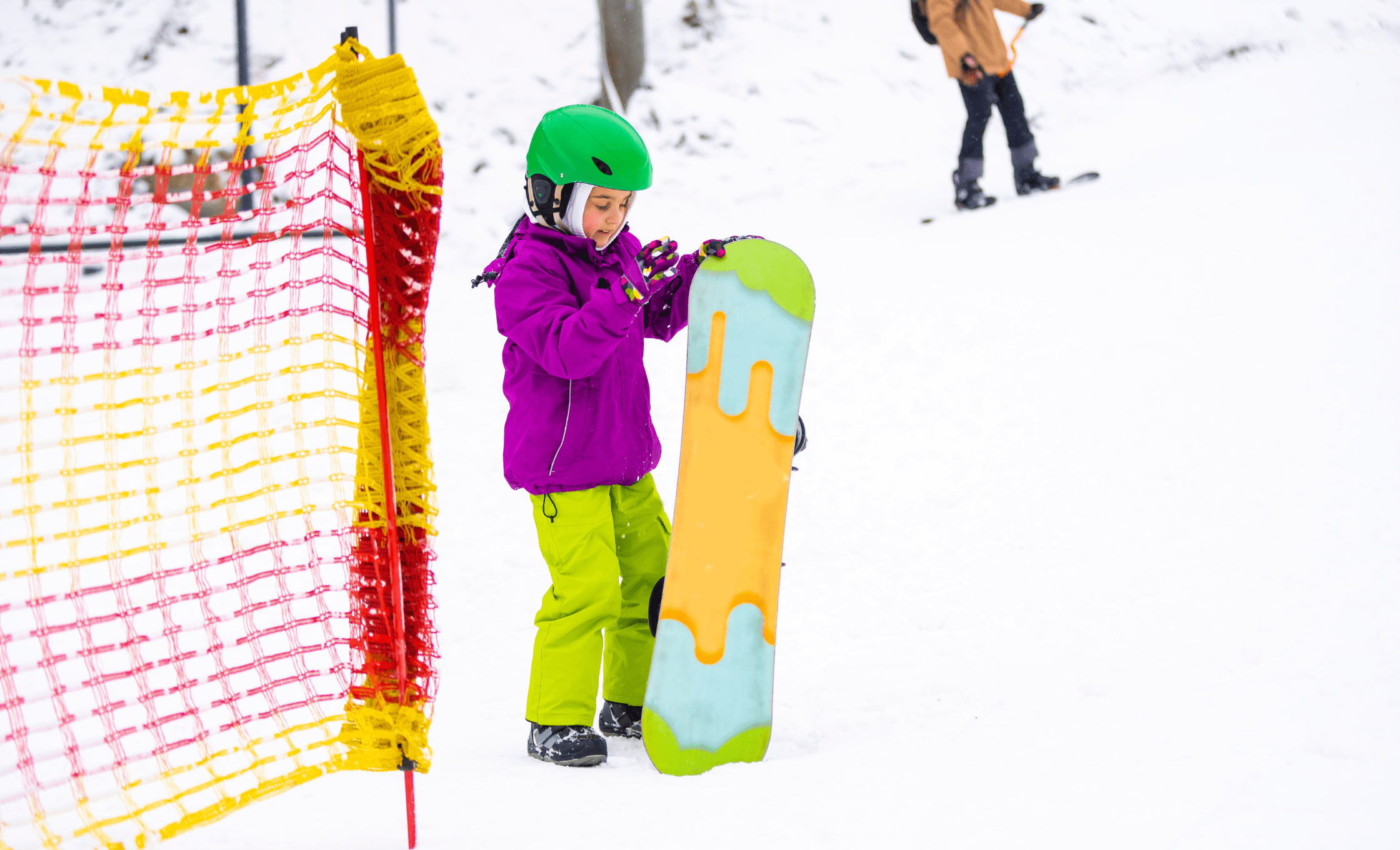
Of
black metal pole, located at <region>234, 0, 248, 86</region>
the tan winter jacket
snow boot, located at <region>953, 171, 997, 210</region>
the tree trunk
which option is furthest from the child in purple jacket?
the tree trunk

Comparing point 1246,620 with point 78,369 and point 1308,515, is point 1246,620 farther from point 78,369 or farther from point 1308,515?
point 78,369

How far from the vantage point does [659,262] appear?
7.46 feet

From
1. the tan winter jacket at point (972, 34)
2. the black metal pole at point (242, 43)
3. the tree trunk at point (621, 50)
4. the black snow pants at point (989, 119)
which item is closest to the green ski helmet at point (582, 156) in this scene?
the black snow pants at point (989, 119)

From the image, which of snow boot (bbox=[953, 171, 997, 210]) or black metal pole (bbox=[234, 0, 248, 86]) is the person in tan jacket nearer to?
snow boot (bbox=[953, 171, 997, 210])

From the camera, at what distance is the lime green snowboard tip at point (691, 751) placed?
2174 millimetres

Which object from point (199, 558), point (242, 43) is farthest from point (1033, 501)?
point (242, 43)

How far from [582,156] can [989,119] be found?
4.88 meters

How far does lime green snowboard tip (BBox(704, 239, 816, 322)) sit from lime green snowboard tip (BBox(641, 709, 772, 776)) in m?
0.92

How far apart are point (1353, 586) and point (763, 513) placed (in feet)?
5.54

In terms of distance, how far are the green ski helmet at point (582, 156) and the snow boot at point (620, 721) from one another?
1.18 m

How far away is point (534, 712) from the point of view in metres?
2.27

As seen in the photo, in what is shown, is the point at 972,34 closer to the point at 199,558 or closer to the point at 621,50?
the point at 621,50

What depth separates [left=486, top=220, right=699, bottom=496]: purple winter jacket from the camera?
2.09 meters

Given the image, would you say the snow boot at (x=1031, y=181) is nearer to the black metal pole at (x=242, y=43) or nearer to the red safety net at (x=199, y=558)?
the black metal pole at (x=242, y=43)
